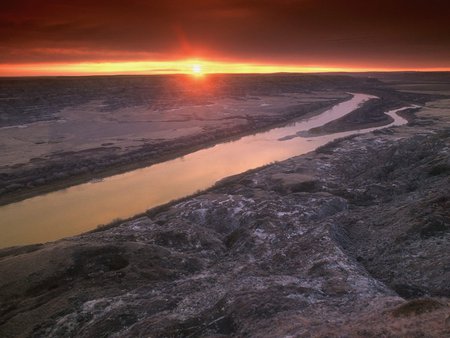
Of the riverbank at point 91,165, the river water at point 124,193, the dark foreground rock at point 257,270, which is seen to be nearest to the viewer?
the dark foreground rock at point 257,270

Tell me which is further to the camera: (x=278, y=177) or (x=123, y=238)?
(x=278, y=177)

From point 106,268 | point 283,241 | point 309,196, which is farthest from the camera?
point 309,196

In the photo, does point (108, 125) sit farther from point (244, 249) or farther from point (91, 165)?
point (244, 249)

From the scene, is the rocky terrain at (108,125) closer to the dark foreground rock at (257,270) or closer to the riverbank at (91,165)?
the riverbank at (91,165)

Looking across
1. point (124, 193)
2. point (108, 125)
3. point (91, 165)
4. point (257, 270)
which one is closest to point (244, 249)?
point (257, 270)

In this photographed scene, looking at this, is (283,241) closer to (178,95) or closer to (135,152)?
(135,152)

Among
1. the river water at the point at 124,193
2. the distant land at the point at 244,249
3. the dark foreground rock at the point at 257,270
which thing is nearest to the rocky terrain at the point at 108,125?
the distant land at the point at 244,249


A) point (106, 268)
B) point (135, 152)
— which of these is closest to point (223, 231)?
point (106, 268)

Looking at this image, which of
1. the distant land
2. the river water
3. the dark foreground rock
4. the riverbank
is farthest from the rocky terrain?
the dark foreground rock
